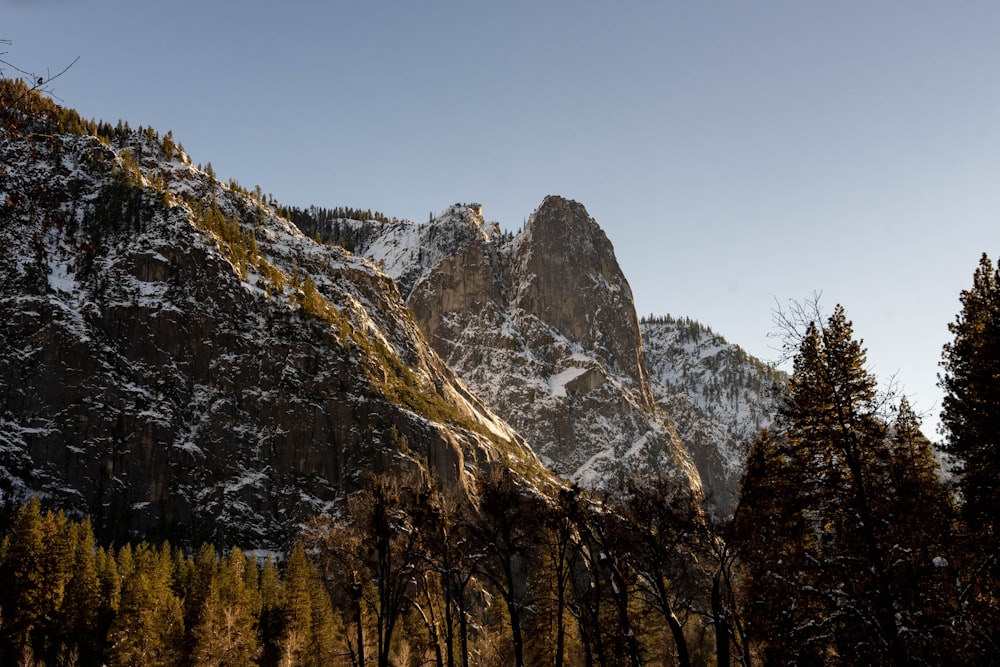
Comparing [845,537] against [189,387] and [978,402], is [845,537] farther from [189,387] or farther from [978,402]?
[189,387]

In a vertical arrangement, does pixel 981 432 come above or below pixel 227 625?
above

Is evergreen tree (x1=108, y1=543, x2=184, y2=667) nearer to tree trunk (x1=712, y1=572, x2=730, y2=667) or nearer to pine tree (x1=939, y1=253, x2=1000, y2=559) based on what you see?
tree trunk (x1=712, y1=572, x2=730, y2=667)

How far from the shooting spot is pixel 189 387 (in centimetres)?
12800

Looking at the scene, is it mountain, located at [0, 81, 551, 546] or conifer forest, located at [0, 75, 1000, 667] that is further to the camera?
mountain, located at [0, 81, 551, 546]

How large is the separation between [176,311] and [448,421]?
5780 cm

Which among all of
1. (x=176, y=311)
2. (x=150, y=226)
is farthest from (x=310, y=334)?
(x=150, y=226)

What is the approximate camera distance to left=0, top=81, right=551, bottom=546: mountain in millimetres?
111625

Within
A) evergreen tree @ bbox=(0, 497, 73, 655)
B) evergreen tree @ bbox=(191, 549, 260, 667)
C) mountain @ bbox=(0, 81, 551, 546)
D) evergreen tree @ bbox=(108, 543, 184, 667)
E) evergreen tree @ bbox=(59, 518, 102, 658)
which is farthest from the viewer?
mountain @ bbox=(0, 81, 551, 546)

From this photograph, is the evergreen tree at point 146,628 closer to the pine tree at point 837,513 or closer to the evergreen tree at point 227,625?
the evergreen tree at point 227,625

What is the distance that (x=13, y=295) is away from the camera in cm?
12206

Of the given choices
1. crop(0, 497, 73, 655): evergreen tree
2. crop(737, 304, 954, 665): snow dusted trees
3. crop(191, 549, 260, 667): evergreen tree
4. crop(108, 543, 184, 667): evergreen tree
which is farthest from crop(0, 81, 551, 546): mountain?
crop(737, 304, 954, 665): snow dusted trees

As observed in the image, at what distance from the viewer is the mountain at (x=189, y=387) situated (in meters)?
112

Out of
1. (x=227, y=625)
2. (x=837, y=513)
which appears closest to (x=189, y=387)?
(x=227, y=625)

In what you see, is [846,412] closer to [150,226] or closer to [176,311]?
[176,311]
